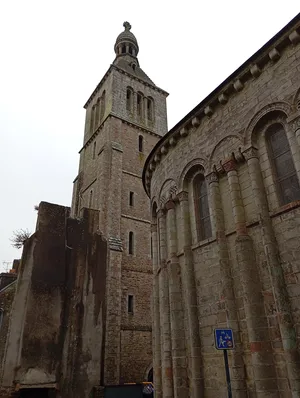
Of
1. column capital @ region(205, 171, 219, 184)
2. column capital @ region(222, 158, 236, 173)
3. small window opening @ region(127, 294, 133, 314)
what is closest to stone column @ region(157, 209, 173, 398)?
column capital @ region(205, 171, 219, 184)

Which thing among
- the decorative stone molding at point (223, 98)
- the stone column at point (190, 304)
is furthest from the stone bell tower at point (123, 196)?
the decorative stone molding at point (223, 98)

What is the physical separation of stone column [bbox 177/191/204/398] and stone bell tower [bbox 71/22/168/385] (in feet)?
20.0

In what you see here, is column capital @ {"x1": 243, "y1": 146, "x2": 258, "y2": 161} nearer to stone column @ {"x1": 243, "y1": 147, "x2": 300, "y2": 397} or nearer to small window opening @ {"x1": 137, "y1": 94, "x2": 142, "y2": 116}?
stone column @ {"x1": 243, "y1": 147, "x2": 300, "y2": 397}

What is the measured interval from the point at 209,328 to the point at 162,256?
3106mm

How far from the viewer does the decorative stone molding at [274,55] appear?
7746 millimetres

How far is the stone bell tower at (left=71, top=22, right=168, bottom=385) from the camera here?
18.7 meters

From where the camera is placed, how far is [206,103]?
9531 mm

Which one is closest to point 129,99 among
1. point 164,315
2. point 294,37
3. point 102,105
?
point 102,105

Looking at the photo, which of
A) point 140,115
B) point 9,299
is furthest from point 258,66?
point 140,115

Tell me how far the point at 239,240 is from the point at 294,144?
2529 mm

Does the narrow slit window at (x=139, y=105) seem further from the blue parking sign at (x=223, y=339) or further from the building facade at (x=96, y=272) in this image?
the blue parking sign at (x=223, y=339)

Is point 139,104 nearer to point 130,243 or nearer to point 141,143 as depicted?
point 141,143

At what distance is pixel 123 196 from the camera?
24.2 metres

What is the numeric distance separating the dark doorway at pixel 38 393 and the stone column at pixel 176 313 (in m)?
5.65
